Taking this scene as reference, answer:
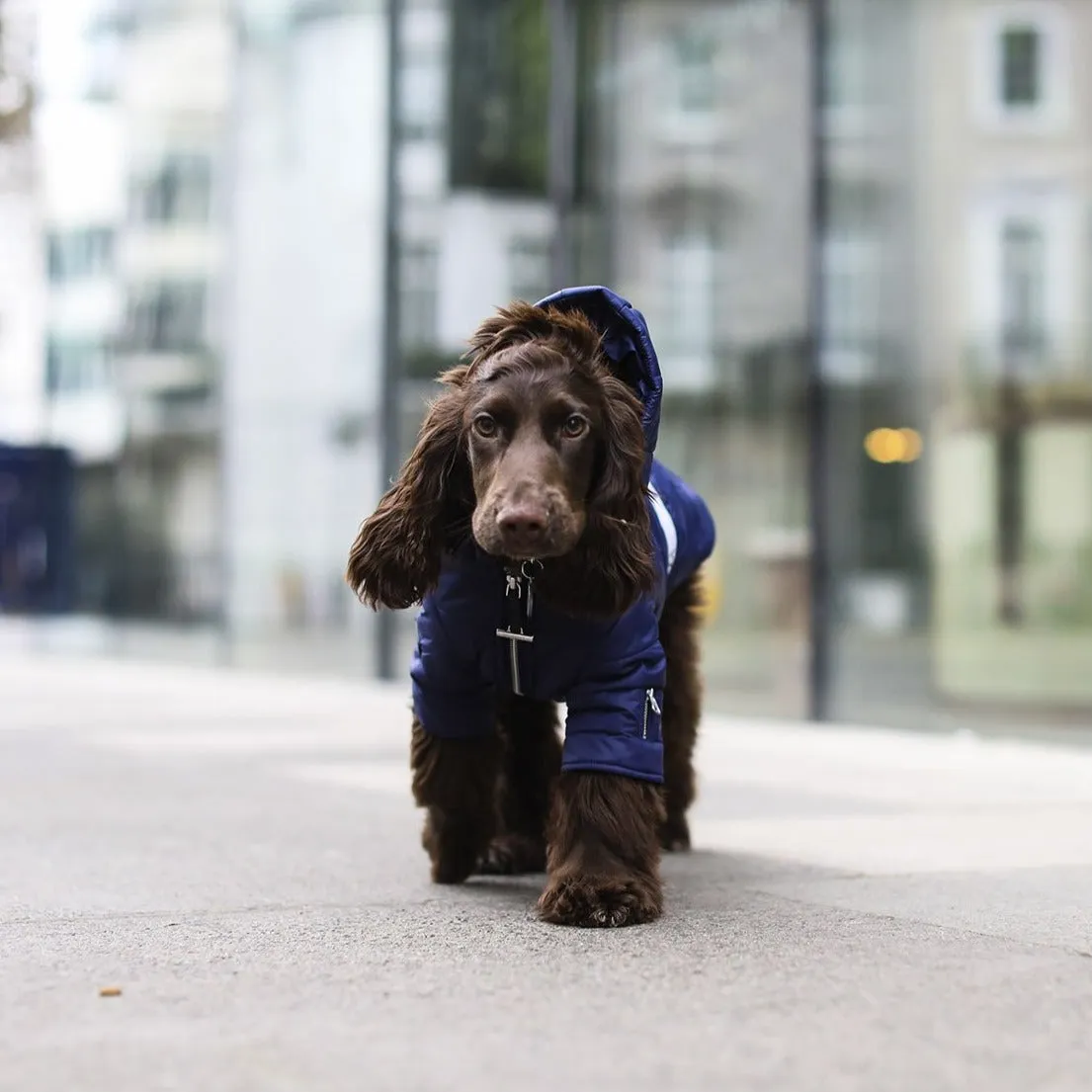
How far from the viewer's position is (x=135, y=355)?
1598cm

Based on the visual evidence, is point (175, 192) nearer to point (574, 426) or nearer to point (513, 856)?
point (513, 856)

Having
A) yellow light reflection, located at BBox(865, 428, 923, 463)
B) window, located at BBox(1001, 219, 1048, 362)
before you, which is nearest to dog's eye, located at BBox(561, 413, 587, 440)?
window, located at BBox(1001, 219, 1048, 362)

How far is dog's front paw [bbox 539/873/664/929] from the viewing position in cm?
411

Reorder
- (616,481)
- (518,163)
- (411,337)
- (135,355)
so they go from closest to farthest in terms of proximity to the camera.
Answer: (616,481)
(518,163)
(411,337)
(135,355)

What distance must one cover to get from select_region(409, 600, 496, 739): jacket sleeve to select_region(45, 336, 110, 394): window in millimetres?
12489

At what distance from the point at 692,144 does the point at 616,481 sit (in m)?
7.29

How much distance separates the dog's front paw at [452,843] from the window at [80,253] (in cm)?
1248

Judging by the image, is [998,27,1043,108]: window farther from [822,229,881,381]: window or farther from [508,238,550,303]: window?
[508,238,550,303]: window

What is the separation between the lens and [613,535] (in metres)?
4.18

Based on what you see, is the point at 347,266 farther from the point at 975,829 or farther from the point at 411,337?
the point at 975,829

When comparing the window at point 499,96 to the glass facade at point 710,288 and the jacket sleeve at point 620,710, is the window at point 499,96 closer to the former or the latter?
the glass facade at point 710,288

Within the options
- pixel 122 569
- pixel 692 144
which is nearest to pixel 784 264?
pixel 692 144

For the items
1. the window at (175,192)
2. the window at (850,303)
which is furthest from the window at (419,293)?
the window at (850,303)

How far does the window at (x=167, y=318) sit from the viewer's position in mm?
15172
